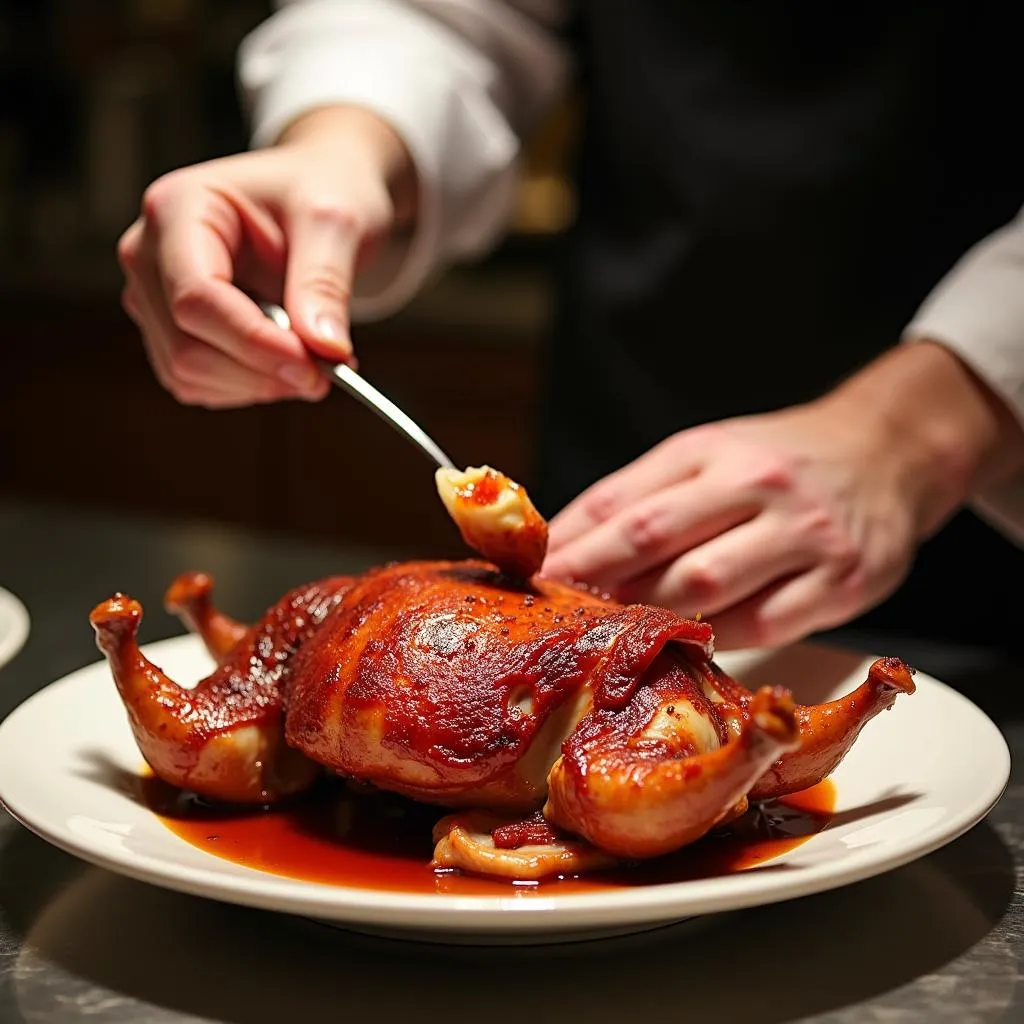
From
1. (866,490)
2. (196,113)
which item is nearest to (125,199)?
(196,113)

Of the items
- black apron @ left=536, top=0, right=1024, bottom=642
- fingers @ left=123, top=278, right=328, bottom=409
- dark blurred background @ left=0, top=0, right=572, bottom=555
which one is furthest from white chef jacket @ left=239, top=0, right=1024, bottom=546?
dark blurred background @ left=0, top=0, right=572, bottom=555

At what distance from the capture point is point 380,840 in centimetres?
93

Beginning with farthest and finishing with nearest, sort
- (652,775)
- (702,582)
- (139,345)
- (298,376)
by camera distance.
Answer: (139,345)
(298,376)
(702,582)
(652,775)

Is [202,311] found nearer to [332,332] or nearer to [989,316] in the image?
[332,332]

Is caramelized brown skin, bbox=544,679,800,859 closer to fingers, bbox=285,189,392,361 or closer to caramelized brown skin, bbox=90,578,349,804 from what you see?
caramelized brown skin, bbox=90,578,349,804

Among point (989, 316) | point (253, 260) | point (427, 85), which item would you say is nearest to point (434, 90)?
point (427, 85)

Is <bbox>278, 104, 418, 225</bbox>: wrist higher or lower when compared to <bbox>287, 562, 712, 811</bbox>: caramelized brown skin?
higher

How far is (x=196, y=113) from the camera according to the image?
4.38m

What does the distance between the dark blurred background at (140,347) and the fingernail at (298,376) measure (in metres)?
1.60

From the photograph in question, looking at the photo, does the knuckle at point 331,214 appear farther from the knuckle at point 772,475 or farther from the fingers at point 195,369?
the knuckle at point 772,475

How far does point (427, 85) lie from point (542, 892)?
3.95ft

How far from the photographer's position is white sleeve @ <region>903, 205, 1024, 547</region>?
1.35 metres

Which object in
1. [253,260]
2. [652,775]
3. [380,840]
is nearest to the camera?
[652,775]

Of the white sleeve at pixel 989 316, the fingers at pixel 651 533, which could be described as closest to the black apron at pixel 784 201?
the white sleeve at pixel 989 316
